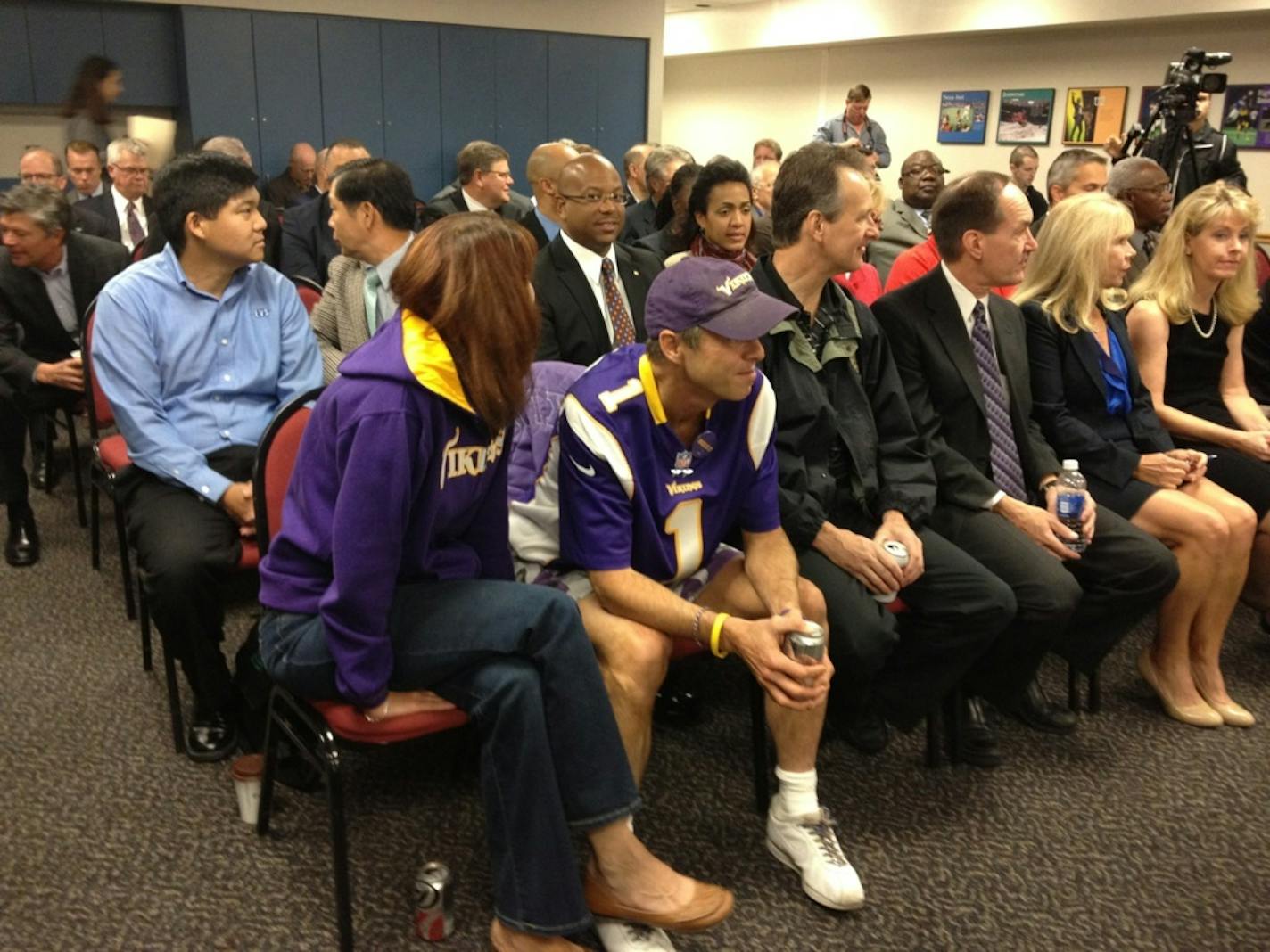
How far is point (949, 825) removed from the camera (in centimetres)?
224

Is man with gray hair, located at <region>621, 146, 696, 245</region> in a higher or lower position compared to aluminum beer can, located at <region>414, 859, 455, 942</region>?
higher

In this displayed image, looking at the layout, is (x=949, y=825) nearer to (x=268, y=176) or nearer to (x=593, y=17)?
(x=268, y=176)

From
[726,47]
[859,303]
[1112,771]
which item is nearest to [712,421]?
[859,303]

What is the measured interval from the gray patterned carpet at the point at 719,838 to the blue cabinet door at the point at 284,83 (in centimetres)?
661

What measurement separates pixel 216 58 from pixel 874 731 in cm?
775

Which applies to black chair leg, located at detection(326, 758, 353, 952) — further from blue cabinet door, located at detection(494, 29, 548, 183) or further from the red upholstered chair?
blue cabinet door, located at detection(494, 29, 548, 183)

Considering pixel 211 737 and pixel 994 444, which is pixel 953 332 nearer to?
pixel 994 444

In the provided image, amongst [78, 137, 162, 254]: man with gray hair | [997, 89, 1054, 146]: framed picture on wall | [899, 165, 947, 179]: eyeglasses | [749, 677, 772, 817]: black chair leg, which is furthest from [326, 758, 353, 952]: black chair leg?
[997, 89, 1054, 146]: framed picture on wall

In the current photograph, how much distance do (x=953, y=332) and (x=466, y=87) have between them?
7565 mm

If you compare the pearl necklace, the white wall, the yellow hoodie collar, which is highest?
the white wall

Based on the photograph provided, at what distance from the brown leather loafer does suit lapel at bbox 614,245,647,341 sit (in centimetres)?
168

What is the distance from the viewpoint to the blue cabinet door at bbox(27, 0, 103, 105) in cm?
775

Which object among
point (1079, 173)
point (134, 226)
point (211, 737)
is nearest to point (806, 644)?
point (211, 737)

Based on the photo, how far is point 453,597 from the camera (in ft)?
5.60
